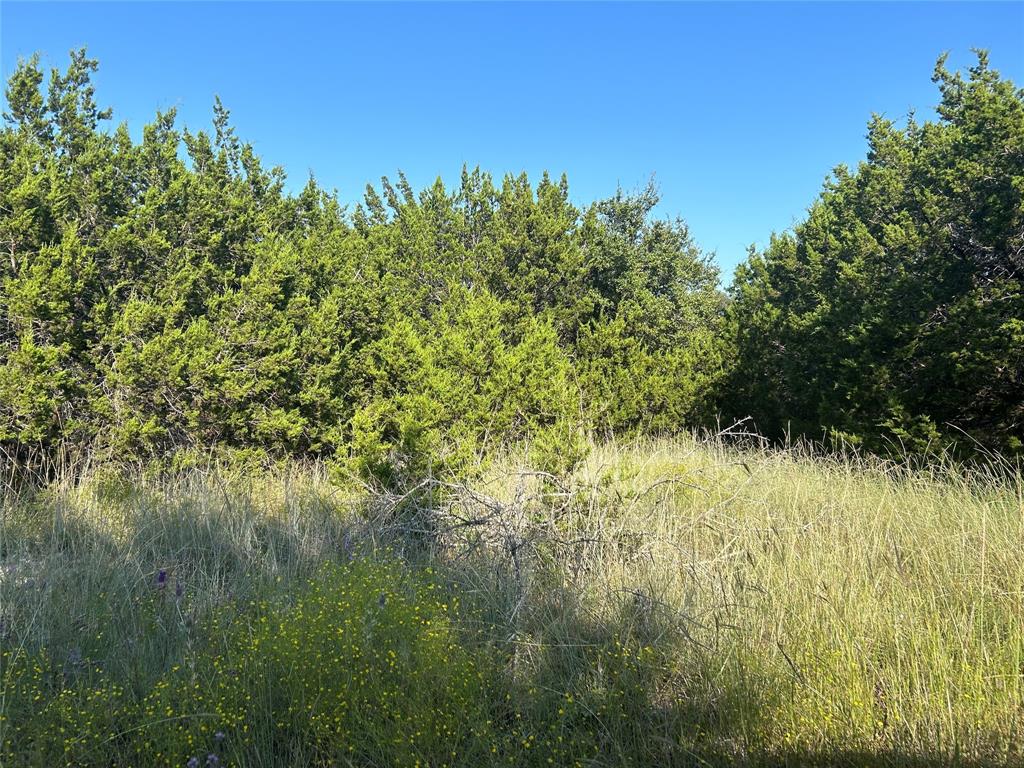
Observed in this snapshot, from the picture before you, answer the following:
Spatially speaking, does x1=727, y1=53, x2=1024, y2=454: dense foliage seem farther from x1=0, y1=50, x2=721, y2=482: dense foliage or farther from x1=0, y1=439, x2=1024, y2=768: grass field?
x1=0, y1=439, x2=1024, y2=768: grass field

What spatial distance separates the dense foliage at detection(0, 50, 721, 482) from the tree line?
0.03 meters

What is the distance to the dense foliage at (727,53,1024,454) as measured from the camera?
23.5ft

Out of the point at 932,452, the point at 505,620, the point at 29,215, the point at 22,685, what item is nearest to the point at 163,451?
the point at 29,215

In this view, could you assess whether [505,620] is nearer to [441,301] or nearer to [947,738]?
[947,738]

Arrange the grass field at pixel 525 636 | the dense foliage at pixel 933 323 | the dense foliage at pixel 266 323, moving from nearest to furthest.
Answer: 1. the grass field at pixel 525 636
2. the dense foliage at pixel 266 323
3. the dense foliage at pixel 933 323

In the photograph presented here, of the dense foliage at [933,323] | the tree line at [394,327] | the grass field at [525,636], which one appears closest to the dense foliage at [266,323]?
the tree line at [394,327]

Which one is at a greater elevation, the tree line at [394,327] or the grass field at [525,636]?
the tree line at [394,327]

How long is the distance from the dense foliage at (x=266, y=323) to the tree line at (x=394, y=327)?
0.03m

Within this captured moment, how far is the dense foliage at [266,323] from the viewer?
6.43 metres

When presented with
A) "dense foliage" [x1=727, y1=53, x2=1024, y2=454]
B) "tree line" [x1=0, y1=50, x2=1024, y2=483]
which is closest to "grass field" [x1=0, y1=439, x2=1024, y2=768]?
"tree line" [x1=0, y1=50, x2=1024, y2=483]

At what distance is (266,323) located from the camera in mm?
7871

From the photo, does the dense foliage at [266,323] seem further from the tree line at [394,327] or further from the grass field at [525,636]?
the grass field at [525,636]

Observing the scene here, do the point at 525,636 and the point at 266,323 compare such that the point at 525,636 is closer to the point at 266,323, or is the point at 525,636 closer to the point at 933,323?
the point at 266,323

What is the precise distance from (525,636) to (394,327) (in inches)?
248
